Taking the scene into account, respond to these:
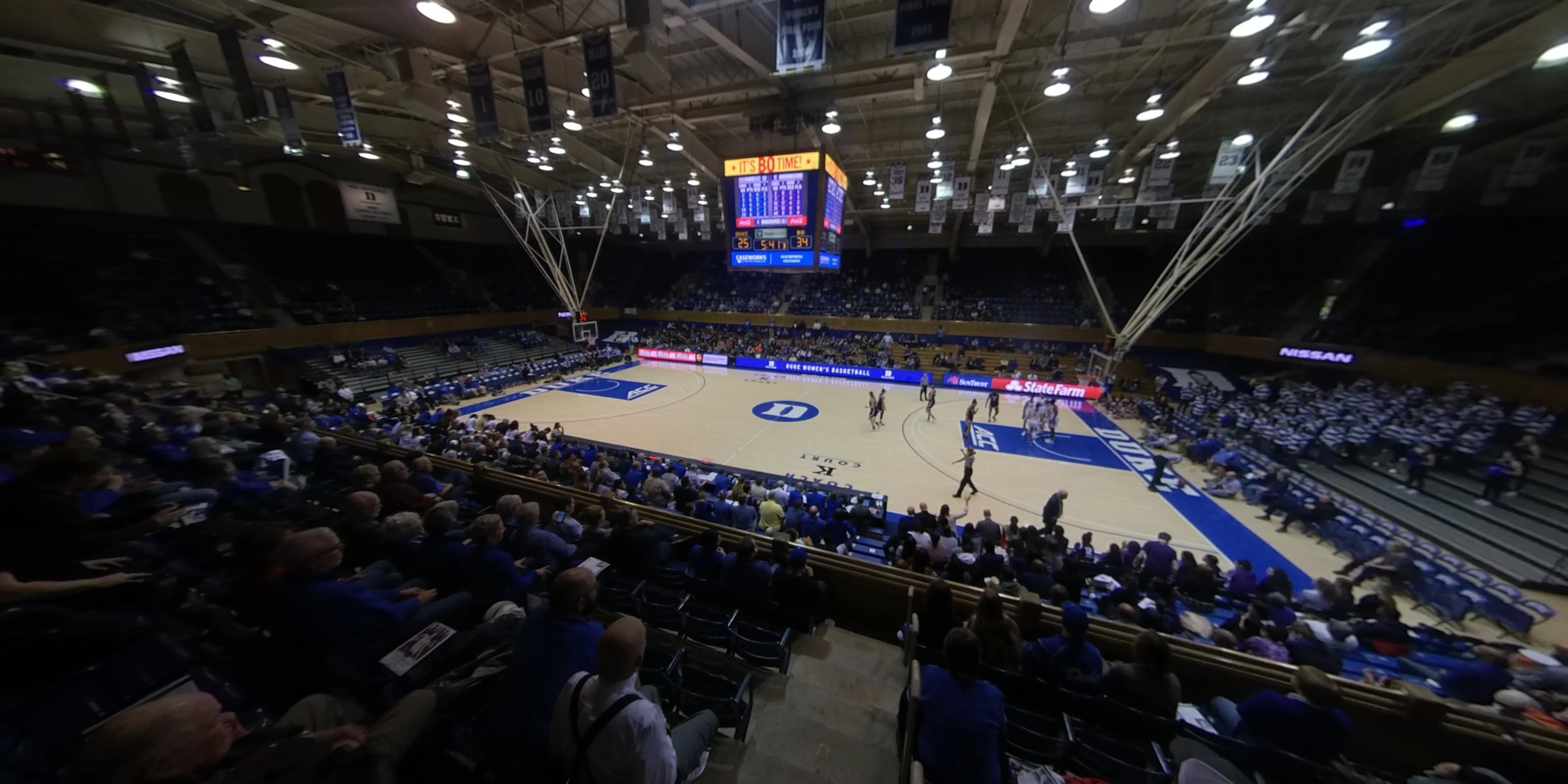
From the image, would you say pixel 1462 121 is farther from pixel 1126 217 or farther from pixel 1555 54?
pixel 1126 217

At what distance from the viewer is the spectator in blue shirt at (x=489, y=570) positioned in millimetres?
3566

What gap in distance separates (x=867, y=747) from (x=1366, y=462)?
17.8 m

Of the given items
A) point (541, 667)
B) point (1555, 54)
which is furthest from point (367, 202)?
point (1555, 54)

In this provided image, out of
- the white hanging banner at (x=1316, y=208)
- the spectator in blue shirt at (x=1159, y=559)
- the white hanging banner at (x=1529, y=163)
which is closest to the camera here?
the spectator in blue shirt at (x=1159, y=559)

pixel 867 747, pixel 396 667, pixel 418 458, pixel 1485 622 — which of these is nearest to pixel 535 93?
pixel 418 458

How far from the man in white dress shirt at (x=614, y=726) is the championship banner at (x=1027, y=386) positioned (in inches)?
924

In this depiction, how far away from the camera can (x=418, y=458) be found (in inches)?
272

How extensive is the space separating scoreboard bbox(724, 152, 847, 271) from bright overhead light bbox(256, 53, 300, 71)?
10.1m

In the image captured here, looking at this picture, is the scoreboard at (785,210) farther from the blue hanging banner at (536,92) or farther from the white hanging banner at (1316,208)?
the white hanging banner at (1316,208)

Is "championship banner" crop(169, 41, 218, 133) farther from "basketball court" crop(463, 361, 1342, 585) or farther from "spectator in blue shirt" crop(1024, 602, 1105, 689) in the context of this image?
"spectator in blue shirt" crop(1024, 602, 1105, 689)

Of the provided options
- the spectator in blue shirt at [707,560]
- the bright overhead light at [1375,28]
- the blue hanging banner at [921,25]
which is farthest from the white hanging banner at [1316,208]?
the spectator in blue shirt at [707,560]

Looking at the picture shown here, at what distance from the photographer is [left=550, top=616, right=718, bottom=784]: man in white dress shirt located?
6.28ft

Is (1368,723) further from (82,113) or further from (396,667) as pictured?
(82,113)

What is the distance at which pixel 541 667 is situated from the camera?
230 cm
